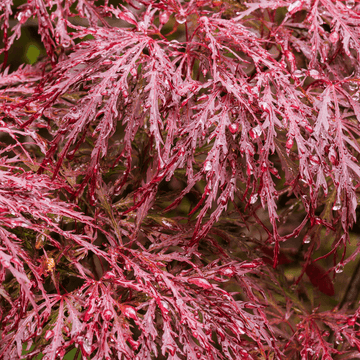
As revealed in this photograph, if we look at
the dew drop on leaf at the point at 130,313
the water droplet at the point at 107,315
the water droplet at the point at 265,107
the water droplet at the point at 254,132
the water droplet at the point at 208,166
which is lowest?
the dew drop on leaf at the point at 130,313

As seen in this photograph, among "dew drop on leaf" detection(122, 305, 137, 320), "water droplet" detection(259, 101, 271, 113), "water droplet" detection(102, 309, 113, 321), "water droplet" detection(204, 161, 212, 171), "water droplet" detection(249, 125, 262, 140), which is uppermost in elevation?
"water droplet" detection(259, 101, 271, 113)

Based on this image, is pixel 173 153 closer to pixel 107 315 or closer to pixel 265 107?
pixel 265 107

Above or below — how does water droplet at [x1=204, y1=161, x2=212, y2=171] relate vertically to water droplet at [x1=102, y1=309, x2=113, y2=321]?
above

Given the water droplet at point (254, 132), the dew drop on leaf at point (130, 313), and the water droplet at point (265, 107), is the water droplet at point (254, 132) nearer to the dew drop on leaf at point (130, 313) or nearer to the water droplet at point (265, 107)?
the water droplet at point (265, 107)

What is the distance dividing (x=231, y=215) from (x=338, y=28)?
65 centimetres

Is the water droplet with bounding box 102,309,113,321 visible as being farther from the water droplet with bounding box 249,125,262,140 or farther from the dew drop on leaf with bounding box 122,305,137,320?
the water droplet with bounding box 249,125,262,140

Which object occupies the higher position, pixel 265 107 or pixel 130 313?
pixel 265 107

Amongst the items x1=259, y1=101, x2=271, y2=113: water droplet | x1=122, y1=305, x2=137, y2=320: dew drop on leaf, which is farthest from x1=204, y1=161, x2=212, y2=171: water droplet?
x1=122, y1=305, x2=137, y2=320: dew drop on leaf

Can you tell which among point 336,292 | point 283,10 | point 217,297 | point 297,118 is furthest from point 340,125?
point 336,292

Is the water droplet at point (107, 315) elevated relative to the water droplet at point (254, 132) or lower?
lower

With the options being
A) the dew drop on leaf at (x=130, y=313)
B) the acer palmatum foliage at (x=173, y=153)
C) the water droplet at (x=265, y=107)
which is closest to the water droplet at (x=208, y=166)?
the acer palmatum foliage at (x=173, y=153)

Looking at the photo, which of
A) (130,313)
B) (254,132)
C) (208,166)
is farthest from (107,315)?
(254,132)

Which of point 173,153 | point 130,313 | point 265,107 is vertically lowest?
point 130,313

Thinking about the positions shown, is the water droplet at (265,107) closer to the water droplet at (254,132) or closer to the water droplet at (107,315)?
the water droplet at (254,132)
